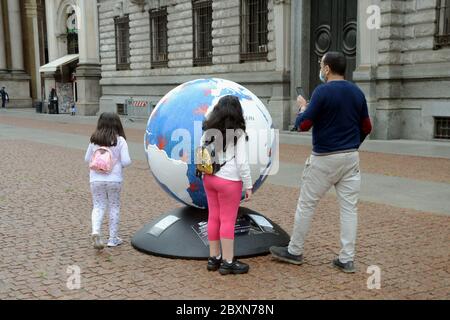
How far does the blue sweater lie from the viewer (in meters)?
4.53

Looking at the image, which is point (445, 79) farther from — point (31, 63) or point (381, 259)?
point (31, 63)

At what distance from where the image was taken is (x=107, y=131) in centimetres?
547

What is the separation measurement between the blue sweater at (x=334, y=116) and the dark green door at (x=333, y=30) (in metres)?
13.5

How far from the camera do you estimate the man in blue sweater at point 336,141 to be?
14.9 feet

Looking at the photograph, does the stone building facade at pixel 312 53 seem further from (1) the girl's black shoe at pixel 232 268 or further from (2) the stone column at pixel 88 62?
(1) the girl's black shoe at pixel 232 268

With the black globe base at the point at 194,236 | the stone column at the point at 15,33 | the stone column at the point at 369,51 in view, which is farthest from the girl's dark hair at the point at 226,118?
the stone column at the point at 15,33

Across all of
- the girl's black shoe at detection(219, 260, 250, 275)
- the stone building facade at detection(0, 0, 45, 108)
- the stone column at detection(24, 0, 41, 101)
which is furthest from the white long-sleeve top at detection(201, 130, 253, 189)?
the stone column at detection(24, 0, 41, 101)

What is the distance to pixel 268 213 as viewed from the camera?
23.8 ft

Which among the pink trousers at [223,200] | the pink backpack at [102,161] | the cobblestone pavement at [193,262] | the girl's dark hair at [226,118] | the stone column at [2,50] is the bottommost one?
the cobblestone pavement at [193,262]

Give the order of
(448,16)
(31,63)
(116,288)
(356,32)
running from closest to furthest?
(116,288) < (448,16) < (356,32) < (31,63)

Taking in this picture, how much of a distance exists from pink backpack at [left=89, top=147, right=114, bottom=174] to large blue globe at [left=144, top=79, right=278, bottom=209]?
1.27ft

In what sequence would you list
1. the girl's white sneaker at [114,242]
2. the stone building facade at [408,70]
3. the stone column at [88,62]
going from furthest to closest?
the stone column at [88,62] → the stone building facade at [408,70] → the girl's white sneaker at [114,242]

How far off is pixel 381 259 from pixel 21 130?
62.9ft
